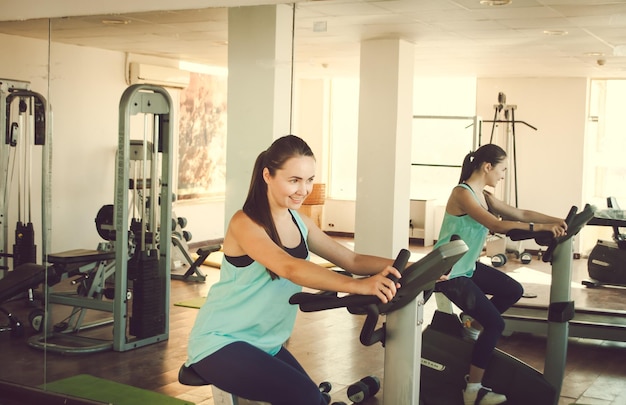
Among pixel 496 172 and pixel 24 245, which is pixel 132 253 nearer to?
pixel 24 245

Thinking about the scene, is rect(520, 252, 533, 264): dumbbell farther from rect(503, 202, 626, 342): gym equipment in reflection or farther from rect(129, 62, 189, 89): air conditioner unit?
rect(129, 62, 189, 89): air conditioner unit

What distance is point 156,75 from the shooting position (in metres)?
4.62

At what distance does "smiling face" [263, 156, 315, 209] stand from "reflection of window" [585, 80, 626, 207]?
1.46m

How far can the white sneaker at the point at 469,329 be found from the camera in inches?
144

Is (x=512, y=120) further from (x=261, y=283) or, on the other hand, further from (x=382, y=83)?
(x=261, y=283)

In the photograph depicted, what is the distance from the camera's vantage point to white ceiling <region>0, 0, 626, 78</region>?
11.3ft

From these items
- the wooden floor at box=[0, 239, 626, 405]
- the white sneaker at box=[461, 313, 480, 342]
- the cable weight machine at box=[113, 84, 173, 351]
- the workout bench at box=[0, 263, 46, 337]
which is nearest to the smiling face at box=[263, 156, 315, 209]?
the wooden floor at box=[0, 239, 626, 405]

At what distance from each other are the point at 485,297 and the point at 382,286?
156 cm

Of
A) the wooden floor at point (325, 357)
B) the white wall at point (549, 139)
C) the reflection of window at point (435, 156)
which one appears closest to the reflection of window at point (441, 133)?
the reflection of window at point (435, 156)

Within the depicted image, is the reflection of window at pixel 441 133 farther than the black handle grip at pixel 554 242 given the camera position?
Yes

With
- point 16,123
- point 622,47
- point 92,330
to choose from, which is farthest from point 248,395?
point 16,123

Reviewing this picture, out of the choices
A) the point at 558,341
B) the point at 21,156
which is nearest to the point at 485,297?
the point at 558,341

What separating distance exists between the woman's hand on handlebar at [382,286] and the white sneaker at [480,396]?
1.71m

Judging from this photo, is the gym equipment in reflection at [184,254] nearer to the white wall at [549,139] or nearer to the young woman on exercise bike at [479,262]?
the young woman on exercise bike at [479,262]
